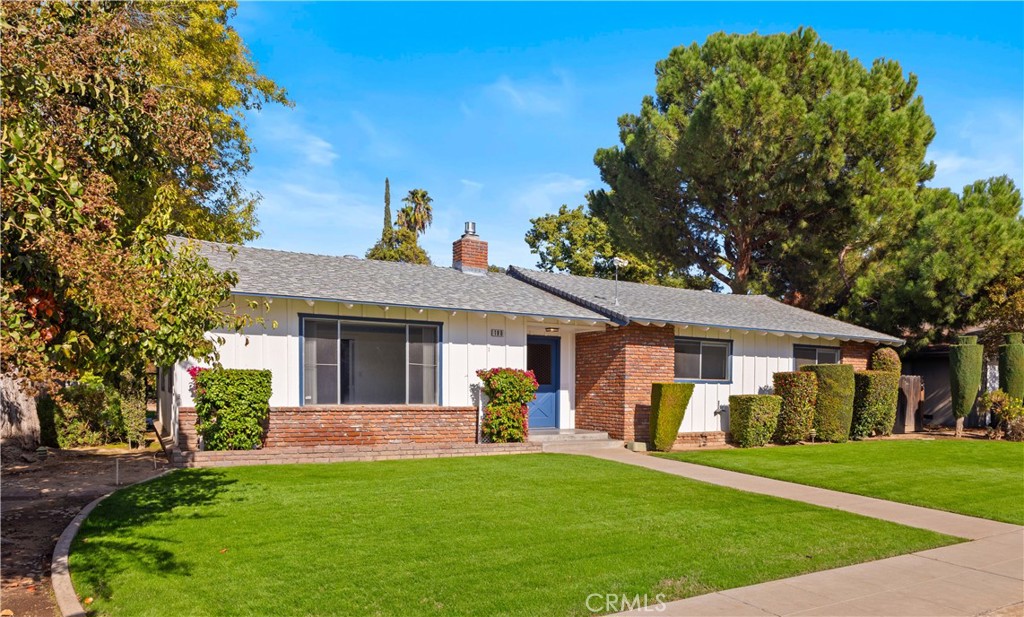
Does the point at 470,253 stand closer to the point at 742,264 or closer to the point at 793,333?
the point at 793,333

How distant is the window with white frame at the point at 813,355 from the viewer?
1973cm

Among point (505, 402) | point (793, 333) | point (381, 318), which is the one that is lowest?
point (505, 402)

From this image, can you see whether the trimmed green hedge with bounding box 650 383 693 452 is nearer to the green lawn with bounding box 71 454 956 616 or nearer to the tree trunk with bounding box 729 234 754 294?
the green lawn with bounding box 71 454 956 616

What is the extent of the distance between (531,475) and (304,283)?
6.44 metres

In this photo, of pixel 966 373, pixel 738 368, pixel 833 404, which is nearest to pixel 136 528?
pixel 738 368

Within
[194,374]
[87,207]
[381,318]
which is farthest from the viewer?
[381,318]

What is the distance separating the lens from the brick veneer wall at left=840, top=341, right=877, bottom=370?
20.7 m

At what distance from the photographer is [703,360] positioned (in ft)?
58.8

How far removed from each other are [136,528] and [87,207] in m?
4.13

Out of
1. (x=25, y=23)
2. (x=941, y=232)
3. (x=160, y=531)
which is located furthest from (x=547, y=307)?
(x=941, y=232)

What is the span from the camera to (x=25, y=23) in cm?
533

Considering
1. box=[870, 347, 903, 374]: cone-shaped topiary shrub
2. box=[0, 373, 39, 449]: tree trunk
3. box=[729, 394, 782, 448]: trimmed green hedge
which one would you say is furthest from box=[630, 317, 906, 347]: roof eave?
box=[0, 373, 39, 449]: tree trunk

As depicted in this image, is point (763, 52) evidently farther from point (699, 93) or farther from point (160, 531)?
point (160, 531)

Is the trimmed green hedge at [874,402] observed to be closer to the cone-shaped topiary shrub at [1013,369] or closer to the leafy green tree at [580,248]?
the cone-shaped topiary shrub at [1013,369]
